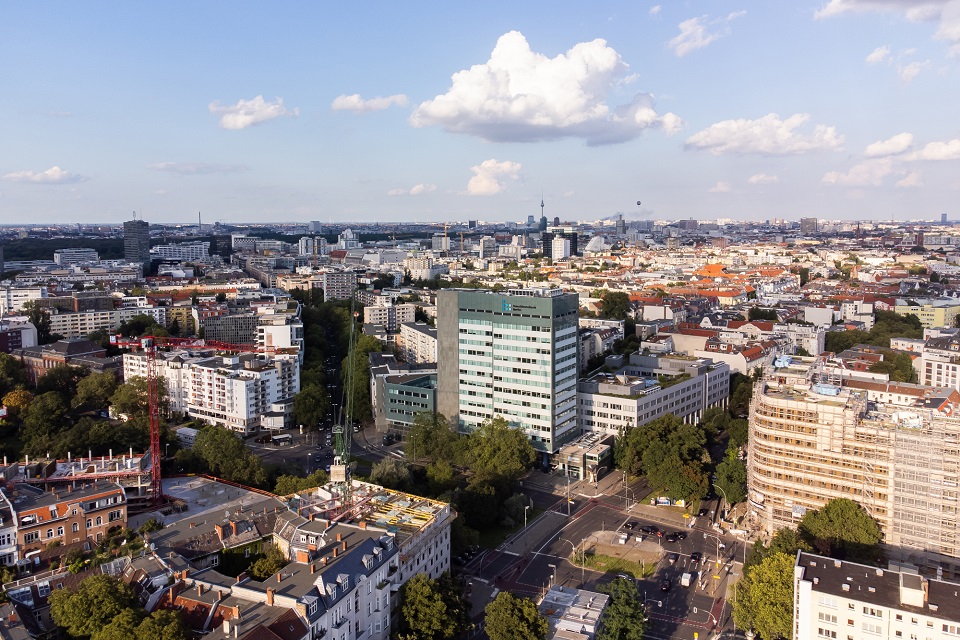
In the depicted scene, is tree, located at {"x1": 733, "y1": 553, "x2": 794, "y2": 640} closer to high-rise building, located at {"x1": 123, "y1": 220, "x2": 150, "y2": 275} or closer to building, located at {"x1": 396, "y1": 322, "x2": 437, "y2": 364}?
building, located at {"x1": 396, "y1": 322, "x2": 437, "y2": 364}

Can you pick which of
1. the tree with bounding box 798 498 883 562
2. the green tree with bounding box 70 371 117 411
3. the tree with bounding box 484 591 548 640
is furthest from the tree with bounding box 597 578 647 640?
the green tree with bounding box 70 371 117 411

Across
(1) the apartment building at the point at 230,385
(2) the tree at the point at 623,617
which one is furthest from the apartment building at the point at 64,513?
(2) the tree at the point at 623,617

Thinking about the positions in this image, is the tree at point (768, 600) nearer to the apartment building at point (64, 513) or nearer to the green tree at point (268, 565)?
the green tree at point (268, 565)

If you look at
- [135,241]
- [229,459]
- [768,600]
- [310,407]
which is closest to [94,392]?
[310,407]

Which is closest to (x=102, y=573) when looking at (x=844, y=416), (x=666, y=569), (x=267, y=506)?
(x=267, y=506)

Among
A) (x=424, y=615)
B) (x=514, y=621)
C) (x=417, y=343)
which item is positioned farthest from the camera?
(x=417, y=343)

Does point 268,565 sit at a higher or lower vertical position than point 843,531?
higher

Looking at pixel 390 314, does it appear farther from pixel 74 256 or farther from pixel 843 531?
pixel 74 256

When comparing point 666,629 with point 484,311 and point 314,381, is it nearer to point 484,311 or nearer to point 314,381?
point 484,311
